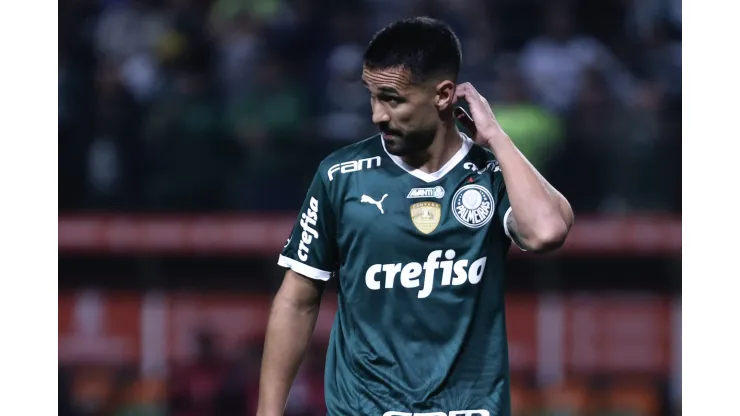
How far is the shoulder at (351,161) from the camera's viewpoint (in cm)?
459

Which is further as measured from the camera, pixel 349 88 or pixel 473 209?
pixel 349 88

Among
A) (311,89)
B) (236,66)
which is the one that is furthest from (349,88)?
(236,66)

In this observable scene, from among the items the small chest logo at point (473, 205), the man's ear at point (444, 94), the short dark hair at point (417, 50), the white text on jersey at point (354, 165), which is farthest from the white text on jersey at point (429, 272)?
the short dark hair at point (417, 50)

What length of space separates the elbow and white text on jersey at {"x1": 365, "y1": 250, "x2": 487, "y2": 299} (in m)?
0.27

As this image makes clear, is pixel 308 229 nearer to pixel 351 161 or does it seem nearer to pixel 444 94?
pixel 351 161

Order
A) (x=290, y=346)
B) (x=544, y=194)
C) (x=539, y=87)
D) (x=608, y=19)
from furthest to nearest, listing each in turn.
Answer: (x=608, y=19), (x=539, y=87), (x=290, y=346), (x=544, y=194)

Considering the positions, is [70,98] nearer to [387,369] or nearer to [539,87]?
[539,87]

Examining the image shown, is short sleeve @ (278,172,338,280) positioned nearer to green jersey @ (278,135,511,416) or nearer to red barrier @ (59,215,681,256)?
green jersey @ (278,135,511,416)

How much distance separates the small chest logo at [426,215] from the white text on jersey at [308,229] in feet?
1.23

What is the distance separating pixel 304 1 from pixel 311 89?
1173 millimetres

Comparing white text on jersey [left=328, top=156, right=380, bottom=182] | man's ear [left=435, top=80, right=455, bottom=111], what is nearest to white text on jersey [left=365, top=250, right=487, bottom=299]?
white text on jersey [left=328, top=156, right=380, bottom=182]

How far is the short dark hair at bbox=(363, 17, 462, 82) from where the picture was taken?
4371 millimetres

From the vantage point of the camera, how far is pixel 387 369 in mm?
4449

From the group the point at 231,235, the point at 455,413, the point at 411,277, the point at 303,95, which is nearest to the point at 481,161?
the point at 411,277
